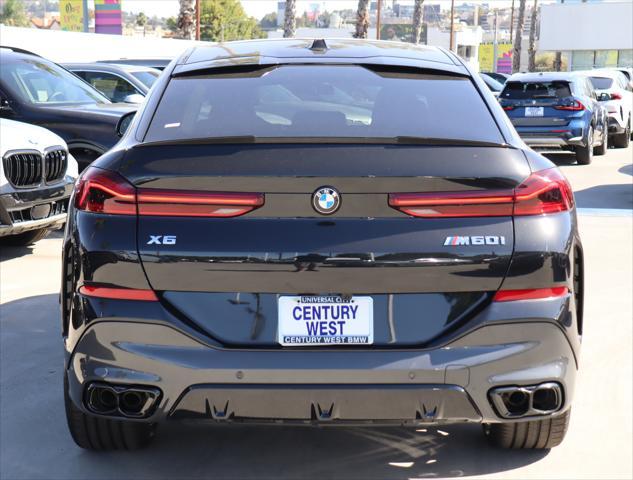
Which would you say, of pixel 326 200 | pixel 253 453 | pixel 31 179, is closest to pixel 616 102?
pixel 31 179

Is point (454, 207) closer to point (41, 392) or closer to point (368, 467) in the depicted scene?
point (368, 467)

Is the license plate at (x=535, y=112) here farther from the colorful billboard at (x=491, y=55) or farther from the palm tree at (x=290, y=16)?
the colorful billboard at (x=491, y=55)

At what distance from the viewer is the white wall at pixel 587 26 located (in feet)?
211

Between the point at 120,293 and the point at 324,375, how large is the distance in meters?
0.80

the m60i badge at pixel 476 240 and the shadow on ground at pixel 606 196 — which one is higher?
the m60i badge at pixel 476 240

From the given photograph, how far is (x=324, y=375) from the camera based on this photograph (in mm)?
3609

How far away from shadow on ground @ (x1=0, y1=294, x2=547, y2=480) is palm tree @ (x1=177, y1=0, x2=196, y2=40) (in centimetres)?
2995

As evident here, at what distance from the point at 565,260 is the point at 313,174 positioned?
100 cm

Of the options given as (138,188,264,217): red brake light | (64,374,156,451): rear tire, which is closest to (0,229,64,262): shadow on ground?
(64,374,156,451): rear tire

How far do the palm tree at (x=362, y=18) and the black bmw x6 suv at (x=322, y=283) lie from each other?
4028 centimetres

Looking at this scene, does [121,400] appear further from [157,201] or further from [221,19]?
[221,19]

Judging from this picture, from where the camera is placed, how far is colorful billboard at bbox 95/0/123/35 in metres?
49.1

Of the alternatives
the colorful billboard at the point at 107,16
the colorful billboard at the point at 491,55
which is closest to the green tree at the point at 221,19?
the colorful billboard at the point at 491,55

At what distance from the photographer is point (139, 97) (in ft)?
46.3
